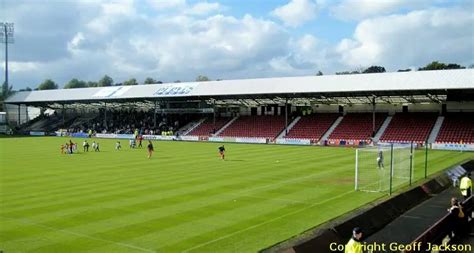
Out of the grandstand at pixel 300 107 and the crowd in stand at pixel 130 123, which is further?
the crowd in stand at pixel 130 123

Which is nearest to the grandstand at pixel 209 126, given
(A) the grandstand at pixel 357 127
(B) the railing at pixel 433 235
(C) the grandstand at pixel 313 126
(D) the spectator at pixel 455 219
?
(C) the grandstand at pixel 313 126

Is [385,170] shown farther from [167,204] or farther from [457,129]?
[457,129]

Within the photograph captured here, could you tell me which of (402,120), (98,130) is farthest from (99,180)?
(98,130)

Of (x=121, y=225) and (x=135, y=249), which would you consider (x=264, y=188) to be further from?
(x=135, y=249)

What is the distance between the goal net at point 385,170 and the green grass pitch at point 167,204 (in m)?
0.99

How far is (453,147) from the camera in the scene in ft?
155

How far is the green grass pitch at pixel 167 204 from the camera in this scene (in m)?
13.6

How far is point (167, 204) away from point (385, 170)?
14.1m

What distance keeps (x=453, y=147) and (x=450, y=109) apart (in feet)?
37.3

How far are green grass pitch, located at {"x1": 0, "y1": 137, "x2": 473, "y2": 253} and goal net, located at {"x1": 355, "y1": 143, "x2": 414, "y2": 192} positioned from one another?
988 millimetres

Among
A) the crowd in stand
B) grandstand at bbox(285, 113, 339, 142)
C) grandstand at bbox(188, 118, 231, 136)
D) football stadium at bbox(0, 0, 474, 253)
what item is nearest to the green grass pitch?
football stadium at bbox(0, 0, 474, 253)

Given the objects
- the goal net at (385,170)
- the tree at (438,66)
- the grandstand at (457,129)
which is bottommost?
the goal net at (385,170)

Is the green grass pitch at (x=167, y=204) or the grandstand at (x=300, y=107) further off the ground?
the grandstand at (x=300, y=107)

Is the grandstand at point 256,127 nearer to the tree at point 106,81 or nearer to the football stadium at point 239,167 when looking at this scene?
the football stadium at point 239,167
